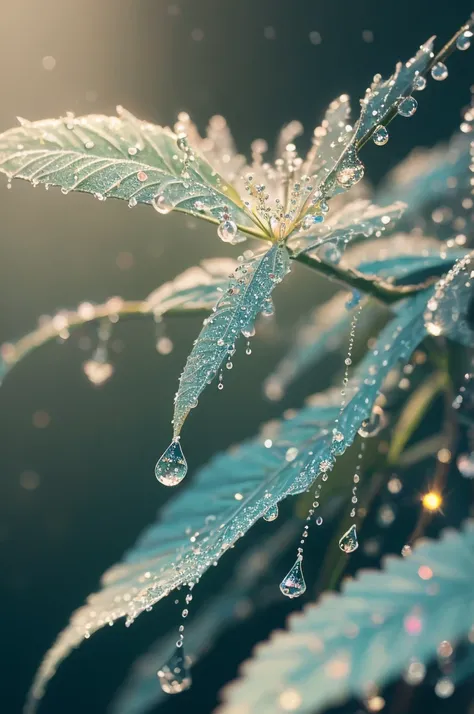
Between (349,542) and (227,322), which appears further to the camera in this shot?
(349,542)

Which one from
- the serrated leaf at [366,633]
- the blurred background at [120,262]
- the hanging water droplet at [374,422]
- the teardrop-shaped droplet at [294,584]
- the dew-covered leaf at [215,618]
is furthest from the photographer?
the blurred background at [120,262]

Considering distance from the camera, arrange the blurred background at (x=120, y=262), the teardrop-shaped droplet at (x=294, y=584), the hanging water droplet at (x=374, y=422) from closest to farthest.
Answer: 1. the teardrop-shaped droplet at (x=294, y=584)
2. the hanging water droplet at (x=374, y=422)
3. the blurred background at (x=120, y=262)

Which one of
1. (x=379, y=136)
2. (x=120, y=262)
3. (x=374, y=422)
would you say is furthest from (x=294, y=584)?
(x=120, y=262)

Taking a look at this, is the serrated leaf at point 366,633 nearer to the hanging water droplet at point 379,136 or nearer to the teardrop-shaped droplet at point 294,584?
the teardrop-shaped droplet at point 294,584

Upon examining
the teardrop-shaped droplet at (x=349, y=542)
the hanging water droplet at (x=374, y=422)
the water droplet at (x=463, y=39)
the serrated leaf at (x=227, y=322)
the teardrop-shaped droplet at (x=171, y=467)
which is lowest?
the teardrop-shaped droplet at (x=349, y=542)

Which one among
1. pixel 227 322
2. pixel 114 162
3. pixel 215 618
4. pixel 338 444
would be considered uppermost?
pixel 114 162

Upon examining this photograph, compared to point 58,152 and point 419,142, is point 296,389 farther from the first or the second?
point 58,152

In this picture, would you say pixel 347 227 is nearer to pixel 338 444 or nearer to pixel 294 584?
pixel 338 444

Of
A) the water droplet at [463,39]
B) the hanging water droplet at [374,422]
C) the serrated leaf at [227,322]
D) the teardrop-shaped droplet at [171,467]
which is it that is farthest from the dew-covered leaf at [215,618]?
the water droplet at [463,39]
